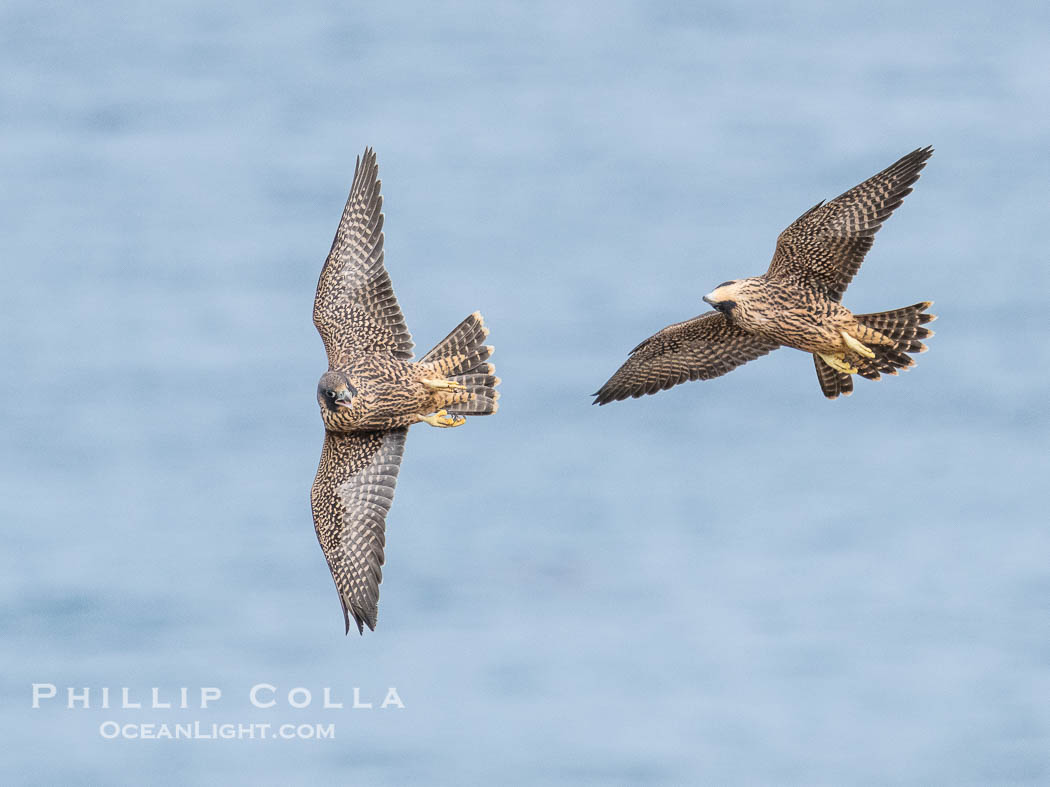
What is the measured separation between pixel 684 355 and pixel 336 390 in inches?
197

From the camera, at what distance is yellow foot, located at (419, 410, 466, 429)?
24938 millimetres

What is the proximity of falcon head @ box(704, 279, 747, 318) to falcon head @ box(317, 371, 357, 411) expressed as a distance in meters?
3.94

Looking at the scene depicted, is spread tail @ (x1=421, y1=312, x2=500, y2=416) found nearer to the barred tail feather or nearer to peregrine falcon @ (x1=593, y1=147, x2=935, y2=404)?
peregrine falcon @ (x1=593, y1=147, x2=935, y2=404)

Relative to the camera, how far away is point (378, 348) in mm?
25266

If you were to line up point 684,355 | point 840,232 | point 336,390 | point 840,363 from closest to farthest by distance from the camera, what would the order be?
point 336,390, point 840,232, point 840,363, point 684,355

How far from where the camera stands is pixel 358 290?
25500 mm

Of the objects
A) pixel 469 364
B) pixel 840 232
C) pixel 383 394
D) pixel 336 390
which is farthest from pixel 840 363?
pixel 336 390

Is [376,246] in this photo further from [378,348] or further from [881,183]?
[881,183]

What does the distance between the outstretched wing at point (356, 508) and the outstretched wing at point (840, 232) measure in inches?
179

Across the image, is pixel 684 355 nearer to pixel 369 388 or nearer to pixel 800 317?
pixel 800 317

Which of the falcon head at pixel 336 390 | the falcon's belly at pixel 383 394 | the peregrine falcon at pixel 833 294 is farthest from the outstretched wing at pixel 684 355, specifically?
the falcon head at pixel 336 390

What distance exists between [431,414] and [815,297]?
4263mm

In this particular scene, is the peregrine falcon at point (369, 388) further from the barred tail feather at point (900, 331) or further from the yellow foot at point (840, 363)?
the barred tail feather at point (900, 331)

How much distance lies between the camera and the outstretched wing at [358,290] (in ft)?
83.3
